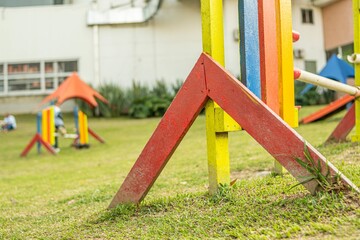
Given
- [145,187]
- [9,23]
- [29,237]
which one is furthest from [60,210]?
[9,23]

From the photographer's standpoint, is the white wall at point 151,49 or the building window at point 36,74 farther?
the building window at point 36,74

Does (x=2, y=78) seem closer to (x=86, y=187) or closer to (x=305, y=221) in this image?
(x=86, y=187)

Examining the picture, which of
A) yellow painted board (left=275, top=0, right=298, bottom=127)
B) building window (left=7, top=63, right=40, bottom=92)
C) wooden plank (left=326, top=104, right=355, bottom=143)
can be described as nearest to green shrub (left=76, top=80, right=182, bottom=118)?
building window (left=7, top=63, right=40, bottom=92)

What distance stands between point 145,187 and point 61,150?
9.35 metres

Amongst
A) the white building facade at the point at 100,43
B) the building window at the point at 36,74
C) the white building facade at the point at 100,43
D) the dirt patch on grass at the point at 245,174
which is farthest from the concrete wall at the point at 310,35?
the dirt patch on grass at the point at 245,174

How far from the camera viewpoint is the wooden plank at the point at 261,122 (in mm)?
2449

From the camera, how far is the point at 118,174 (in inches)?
241

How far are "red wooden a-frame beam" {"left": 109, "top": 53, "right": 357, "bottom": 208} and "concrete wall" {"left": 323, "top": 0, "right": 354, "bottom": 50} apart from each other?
2113 centimetres

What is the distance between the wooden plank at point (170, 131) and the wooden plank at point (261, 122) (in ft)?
0.27

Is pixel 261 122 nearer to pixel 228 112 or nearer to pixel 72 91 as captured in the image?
pixel 228 112

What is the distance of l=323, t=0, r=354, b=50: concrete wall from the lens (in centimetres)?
2255

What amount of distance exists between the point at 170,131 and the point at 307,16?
71.8 ft

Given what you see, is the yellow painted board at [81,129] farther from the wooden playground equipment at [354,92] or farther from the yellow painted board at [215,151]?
the yellow painted board at [215,151]

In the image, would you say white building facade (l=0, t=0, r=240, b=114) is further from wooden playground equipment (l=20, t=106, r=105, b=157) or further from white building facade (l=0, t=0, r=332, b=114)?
wooden playground equipment (l=20, t=106, r=105, b=157)
